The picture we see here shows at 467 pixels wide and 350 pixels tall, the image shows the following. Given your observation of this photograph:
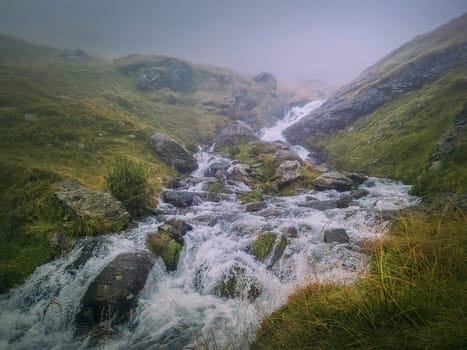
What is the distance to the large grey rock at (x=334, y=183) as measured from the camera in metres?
22.1

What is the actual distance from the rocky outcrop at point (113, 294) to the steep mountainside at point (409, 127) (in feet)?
58.5

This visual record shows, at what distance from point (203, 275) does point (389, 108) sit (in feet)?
161

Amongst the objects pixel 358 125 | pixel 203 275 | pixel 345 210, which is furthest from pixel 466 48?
pixel 203 275

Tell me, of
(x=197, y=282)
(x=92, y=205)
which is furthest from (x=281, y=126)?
(x=197, y=282)

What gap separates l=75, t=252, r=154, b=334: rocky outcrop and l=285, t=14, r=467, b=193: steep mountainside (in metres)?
17.8

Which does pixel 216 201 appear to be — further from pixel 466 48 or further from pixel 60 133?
pixel 466 48

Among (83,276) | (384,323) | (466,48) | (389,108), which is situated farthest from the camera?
(466,48)

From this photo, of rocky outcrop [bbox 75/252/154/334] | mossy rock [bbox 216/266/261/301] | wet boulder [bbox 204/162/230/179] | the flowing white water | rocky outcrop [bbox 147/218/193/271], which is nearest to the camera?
rocky outcrop [bbox 75/252/154/334]

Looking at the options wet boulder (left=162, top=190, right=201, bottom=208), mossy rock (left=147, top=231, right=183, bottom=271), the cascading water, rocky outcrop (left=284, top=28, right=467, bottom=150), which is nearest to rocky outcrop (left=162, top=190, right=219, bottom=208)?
wet boulder (left=162, top=190, right=201, bottom=208)

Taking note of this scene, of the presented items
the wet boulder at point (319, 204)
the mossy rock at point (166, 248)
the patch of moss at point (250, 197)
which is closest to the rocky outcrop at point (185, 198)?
the patch of moss at point (250, 197)

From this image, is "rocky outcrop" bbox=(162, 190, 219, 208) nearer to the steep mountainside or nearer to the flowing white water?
the steep mountainside

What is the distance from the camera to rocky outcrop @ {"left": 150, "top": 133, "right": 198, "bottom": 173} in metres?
28.5

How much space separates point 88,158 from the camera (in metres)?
20.1

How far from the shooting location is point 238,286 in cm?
908
